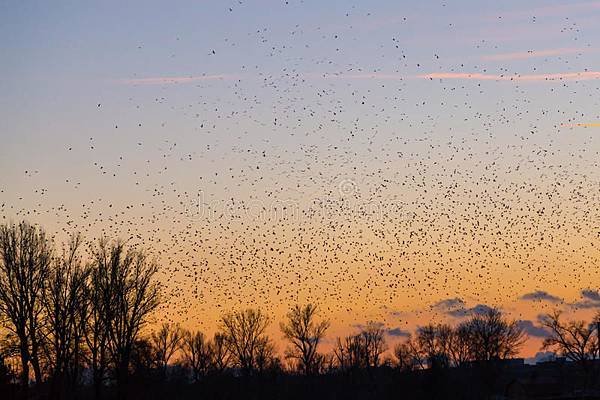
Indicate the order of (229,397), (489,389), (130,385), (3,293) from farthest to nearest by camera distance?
1. (489,389)
2. (229,397)
3. (130,385)
4. (3,293)

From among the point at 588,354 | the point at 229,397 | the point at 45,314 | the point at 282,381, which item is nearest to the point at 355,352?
the point at 282,381

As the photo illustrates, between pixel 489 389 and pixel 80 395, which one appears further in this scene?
pixel 489 389

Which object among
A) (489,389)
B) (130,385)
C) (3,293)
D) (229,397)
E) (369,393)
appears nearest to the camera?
(3,293)

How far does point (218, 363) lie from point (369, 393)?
23.5m

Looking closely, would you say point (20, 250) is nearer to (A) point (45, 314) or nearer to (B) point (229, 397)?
(A) point (45, 314)

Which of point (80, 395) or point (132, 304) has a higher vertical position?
point (132, 304)

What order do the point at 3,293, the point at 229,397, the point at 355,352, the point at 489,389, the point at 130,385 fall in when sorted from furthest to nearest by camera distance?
the point at 355,352
the point at 489,389
the point at 229,397
the point at 130,385
the point at 3,293

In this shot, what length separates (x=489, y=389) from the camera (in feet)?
400

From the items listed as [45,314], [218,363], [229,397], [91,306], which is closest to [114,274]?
[91,306]

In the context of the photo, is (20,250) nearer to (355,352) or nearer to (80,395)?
(80,395)

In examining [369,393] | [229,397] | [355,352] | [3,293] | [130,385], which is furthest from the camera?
[355,352]

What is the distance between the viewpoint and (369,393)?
375ft

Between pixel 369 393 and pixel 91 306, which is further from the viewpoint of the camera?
pixel 369 393

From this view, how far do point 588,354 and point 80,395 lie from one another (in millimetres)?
73118
